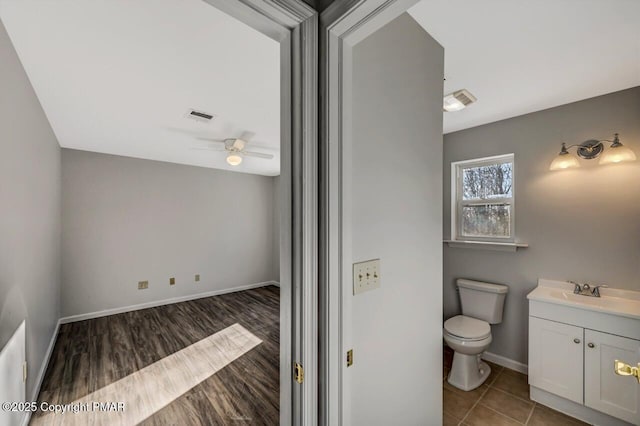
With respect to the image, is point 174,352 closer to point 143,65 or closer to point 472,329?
point 143,65

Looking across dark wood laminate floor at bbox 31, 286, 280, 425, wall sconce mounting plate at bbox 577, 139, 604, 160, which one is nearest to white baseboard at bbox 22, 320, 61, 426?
dark wood laminate floor at bbox 31, 286, 280, 425

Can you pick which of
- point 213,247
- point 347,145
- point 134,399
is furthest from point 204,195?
point 347,145

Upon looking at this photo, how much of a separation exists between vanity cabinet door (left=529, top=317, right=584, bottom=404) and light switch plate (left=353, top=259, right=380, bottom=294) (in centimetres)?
186

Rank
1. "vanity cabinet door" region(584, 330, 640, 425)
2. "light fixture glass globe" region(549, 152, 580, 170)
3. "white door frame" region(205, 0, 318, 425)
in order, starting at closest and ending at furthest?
"white door frame" region(205, 0, 318, 425) < "vanity cabinet door" region(584, 330, 640, 425) < "light fixture glass globe" region(549, 152, 580, 170)

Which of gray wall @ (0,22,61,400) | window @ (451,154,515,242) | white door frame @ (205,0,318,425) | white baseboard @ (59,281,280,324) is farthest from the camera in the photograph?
white baseboard @ (59,281,280,324)

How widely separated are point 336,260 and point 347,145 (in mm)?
393

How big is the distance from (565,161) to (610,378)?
158 centimetres

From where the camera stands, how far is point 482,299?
8.35ft

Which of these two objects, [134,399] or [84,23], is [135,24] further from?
[134,399]

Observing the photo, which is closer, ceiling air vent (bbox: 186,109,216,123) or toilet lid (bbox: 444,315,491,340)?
toilet lid (bbox: 444,315,491,340)

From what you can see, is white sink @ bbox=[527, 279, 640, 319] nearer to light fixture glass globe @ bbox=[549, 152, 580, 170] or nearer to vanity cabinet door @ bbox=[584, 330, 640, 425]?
vanity cabinet door @ bbox=[584, 330, 640, 425]

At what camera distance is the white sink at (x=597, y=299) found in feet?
5.79

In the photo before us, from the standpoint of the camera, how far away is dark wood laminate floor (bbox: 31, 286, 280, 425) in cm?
200

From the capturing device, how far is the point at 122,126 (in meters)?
2.72
